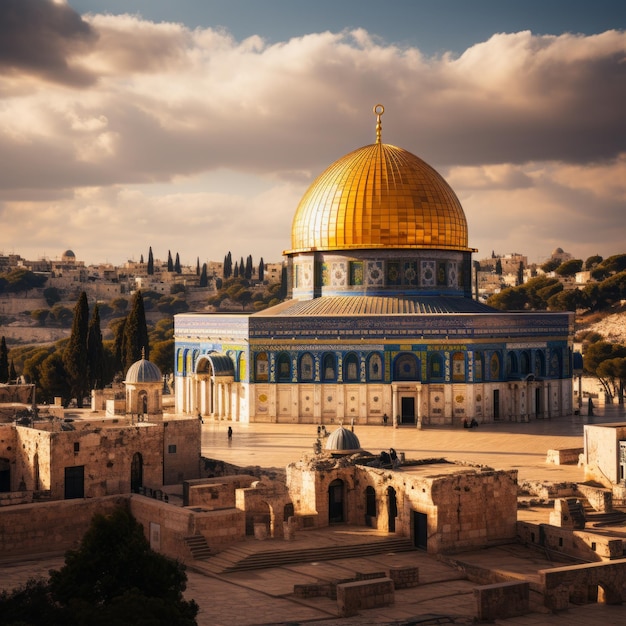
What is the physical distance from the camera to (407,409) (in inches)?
1745

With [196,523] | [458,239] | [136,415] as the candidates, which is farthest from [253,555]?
[458,239]

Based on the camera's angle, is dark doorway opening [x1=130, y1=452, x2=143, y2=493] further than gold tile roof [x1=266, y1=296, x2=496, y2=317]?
No

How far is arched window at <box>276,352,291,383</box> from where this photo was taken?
148 ft

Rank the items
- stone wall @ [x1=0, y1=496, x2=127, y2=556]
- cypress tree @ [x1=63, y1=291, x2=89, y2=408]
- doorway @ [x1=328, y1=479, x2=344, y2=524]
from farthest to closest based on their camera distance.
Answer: cypress tree @ [x1=63, y1=291, x2=89, y2=408] → doorway @ [x1=328, y1=479, x2=344, y2=524] → stone wall @ [x1=0, y1=496, x2=127, y2=556]

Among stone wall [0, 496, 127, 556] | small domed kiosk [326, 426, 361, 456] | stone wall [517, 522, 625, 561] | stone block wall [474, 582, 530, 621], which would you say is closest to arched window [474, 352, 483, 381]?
small domed kiosk [326, 426, 361, 456]

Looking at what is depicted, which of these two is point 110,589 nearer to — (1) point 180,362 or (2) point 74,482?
(2) point 74,482

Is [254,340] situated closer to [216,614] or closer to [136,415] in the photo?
[136,415]

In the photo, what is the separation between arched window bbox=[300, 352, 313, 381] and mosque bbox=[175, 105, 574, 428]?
5 centimetres

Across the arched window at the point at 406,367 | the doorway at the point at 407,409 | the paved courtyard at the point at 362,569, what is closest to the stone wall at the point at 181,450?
the paved courtyard at the point at 362,569

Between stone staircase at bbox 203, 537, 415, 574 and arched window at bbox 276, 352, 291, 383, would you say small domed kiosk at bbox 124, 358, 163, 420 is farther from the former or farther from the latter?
stone staircase at bbox 203, 537, 415, 574

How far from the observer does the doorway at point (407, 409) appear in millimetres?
44219

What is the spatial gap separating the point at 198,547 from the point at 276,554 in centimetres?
169

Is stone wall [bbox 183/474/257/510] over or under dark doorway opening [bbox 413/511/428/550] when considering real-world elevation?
over

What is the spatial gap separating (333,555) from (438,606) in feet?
12.2
